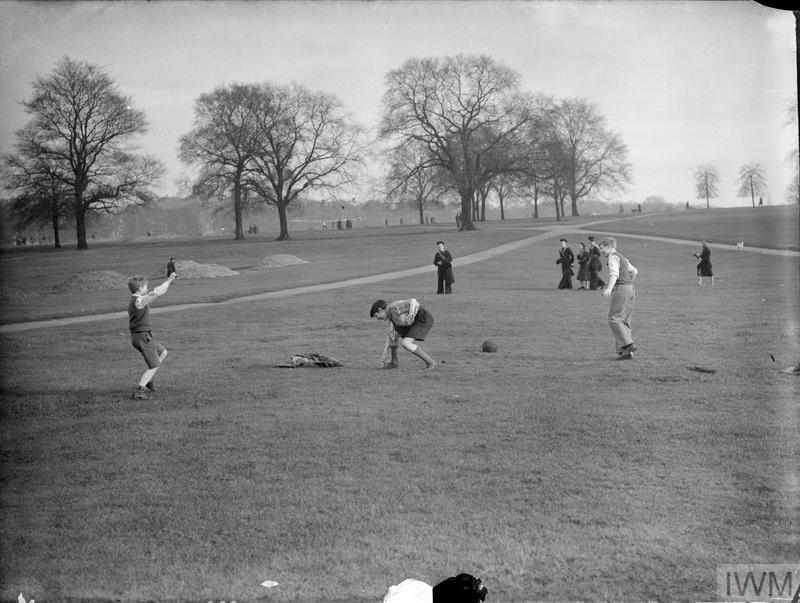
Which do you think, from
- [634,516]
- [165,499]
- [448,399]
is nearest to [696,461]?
[634,516]

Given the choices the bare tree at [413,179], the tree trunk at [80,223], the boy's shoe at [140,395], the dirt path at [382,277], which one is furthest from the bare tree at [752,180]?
the tree trunk at [80,223]

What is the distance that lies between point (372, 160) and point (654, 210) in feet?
13.2

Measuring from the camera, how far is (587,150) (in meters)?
8.65

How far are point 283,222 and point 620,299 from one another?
482 cm

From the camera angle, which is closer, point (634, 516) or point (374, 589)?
point (374, 589)

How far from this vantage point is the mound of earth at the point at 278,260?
9.98m

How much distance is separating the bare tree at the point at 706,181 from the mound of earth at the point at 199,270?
6.24 metres

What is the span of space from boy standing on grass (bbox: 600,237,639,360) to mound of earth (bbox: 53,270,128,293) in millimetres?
6579

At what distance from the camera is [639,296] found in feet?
48.1

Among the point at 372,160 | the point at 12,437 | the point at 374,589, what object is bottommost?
the point at 374,589

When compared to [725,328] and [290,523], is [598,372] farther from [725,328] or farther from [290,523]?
[290,523]

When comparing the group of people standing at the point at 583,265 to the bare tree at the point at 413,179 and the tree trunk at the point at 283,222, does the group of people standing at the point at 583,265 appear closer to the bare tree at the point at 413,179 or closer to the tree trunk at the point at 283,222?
the bare tree at the point at 413,179

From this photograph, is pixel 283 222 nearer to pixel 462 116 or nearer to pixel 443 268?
pixel 462 116

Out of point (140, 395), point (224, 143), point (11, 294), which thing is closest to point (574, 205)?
point (224, 143)
